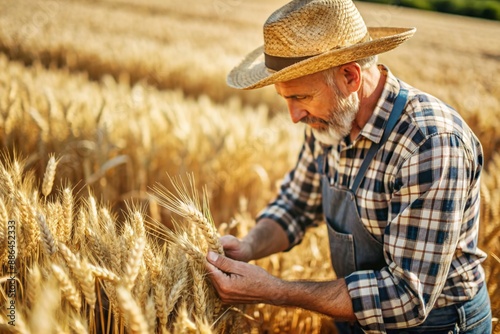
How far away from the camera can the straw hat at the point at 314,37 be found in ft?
5.03

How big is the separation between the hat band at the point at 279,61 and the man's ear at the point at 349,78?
0.16 m

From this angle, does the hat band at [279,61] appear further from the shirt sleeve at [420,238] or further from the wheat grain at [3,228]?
the wheat grain at [3,228]

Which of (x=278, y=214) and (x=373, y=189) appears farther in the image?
(x=278, y=214)

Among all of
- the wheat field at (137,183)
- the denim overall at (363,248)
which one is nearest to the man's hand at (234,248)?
the wheat field at (137,183)

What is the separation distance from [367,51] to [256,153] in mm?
2077

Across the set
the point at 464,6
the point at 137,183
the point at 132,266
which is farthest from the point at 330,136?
the point at 464,6

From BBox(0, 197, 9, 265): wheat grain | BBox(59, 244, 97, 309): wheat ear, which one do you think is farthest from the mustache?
BBox(0, 197, 9, 265): wheat grain

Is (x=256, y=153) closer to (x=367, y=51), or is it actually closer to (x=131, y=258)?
(x=367, y=51)

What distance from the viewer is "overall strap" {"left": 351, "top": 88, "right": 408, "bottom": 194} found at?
160cm

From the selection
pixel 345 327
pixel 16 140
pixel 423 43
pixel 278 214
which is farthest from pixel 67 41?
pixel 423 43

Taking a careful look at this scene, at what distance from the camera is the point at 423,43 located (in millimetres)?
16250

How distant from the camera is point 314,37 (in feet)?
5.21

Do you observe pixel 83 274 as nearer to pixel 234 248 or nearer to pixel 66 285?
pixel 66 285

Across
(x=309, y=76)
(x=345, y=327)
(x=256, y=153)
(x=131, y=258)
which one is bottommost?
(x=345, y=327)
